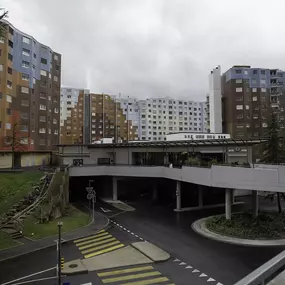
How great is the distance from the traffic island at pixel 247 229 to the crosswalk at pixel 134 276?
36.1ft

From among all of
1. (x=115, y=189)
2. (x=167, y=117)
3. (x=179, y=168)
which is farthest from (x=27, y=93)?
(x=167, y=117)

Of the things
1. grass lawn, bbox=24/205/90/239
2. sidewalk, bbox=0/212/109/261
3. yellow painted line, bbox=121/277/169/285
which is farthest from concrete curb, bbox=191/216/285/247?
grass lawn, bbox=24/205/90/239

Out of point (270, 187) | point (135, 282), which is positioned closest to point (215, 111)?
point (270, 187)

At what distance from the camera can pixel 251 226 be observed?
3098 cm

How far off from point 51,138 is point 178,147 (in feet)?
114

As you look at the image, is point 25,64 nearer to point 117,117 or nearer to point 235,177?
point 235,177

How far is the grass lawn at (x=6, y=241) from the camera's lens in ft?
85.5

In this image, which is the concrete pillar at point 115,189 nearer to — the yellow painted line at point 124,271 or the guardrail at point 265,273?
the yellow painted line at point 124,271

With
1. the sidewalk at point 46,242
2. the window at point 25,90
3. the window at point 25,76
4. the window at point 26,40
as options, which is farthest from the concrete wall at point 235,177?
the window at point 26,40

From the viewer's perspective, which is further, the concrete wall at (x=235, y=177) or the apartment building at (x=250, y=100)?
the apartment building at (x=250, y=100)

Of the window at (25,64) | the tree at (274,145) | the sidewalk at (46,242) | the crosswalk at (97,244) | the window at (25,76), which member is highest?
the window at (25,64)

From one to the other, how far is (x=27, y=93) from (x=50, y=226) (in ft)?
130

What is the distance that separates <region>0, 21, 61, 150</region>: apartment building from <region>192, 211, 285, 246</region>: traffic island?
39116 mm

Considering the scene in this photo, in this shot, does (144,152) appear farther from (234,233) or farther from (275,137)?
(234,233)
